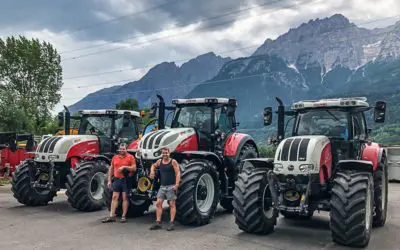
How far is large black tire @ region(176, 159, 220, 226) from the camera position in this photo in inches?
340

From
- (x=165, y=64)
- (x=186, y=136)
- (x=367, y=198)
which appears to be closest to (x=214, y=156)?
(x=186, y=136)

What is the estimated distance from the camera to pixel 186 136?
10.1 metres

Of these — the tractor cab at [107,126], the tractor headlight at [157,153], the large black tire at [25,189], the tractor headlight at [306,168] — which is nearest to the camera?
the tractor headlight at [306,168]

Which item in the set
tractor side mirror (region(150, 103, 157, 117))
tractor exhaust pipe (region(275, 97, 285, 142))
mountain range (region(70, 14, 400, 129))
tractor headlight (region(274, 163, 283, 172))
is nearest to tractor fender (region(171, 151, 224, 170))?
tractor exhaust pipe (region(275, 97, 285, 142))

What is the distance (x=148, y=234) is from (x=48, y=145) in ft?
15.4

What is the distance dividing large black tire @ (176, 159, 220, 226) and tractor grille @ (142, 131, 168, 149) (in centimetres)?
93

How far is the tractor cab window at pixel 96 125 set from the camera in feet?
41.3

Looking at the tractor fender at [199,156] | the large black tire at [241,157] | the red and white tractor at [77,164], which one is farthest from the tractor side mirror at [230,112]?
the red and white tractor at [77,164]

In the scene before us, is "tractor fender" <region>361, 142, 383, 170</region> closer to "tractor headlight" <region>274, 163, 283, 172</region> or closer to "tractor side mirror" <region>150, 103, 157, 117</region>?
"tractor headlight" <region>274, 163, 283, 172</region>

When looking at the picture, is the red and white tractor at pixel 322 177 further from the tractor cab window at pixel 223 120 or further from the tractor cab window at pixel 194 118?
the tractor cab window at pixel 194 118

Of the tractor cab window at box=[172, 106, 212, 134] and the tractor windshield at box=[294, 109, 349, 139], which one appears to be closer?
the tractor windshield at box=[294, 109, 349, 139]

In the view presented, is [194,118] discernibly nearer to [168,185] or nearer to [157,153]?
[157,153]

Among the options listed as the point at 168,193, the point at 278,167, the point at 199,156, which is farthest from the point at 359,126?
the point at 168,193

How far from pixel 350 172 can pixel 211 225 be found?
3.00 meters
